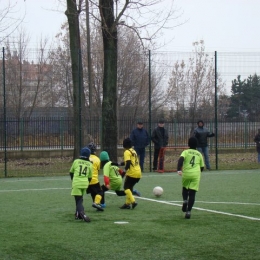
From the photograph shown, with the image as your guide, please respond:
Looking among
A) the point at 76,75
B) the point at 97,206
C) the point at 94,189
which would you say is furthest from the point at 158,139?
the point at 97,206

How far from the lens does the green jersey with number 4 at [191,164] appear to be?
12.5 metres

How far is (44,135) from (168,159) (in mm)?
6655

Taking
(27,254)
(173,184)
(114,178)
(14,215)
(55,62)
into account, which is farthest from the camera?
(55,62)

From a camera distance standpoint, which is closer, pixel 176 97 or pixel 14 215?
pixel 14 215

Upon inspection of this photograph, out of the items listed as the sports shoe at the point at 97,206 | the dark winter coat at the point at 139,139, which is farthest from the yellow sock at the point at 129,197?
the dark winter coat at the point at 139,139

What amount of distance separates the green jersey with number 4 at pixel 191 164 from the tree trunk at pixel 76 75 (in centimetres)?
1228

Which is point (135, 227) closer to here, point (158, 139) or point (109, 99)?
point (158, 139)

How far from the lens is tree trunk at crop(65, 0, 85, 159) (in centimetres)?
2486

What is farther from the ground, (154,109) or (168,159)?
(154,109)

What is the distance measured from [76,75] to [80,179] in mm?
14396

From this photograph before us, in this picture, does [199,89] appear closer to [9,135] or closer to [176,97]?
[176,97]

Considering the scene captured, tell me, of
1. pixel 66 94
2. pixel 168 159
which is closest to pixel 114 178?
pixel 168 159

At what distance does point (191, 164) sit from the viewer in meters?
12.6

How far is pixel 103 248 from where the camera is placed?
9.42m
